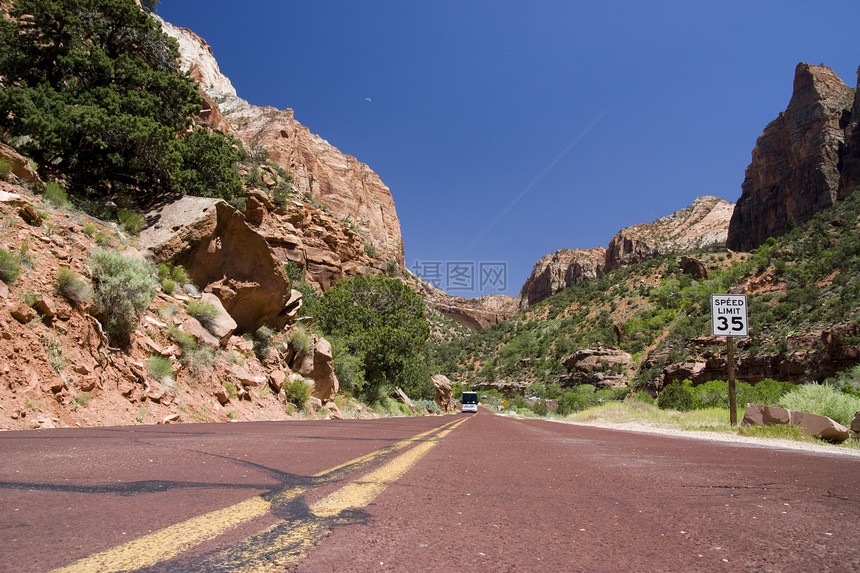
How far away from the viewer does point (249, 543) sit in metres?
1.88

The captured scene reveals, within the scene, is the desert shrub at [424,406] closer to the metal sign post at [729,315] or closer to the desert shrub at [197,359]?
the desert shrub at [197,359]

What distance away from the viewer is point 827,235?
48.6 metres

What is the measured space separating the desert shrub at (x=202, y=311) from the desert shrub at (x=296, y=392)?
3.54 meters

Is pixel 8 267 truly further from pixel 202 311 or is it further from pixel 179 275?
pixel 179 275

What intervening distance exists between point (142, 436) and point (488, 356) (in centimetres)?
9187

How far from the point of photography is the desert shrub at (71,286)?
8648 mm

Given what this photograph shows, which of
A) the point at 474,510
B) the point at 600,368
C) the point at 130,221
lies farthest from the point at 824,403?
the point at 600,368

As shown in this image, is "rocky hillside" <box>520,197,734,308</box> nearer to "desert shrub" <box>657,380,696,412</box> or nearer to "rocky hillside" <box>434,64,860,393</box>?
"rocky hillside" <box>434,64,860,393</box>

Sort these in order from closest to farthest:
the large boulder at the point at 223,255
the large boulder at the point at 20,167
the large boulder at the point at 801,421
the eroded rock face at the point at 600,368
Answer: the large boulder at the point at 801,421 → the large boulder at the point at 20,167 → the large boulder at the point at 223,255 → the eroded rock face at the point at 600,368

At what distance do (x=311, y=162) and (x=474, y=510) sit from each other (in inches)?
3306

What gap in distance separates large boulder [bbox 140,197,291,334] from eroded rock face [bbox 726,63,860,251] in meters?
84.1

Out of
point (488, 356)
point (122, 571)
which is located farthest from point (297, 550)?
point (488, 356)

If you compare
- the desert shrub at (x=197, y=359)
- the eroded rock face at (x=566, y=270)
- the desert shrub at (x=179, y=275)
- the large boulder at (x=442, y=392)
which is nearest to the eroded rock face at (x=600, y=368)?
the large boulder at (x=442, y=392)

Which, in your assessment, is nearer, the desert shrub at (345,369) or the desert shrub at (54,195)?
the desert shrub at (54,195)
